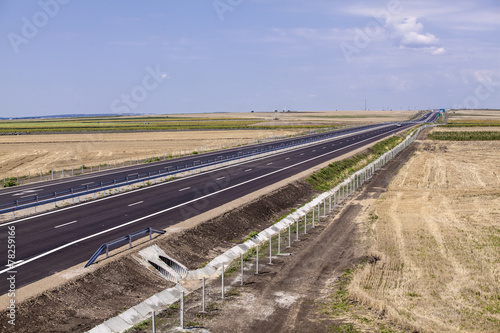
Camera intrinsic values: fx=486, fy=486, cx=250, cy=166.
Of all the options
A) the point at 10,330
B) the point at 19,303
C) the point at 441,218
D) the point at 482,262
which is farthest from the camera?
the point at 441,218

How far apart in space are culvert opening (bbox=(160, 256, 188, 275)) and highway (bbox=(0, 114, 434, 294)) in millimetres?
3356

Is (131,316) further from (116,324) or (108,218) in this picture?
(108,218)

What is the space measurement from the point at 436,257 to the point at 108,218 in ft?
61.9

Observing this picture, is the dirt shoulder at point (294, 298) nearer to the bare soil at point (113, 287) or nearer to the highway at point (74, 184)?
the bare soil at point (113, 287)

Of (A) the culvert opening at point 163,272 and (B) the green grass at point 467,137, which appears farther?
(B) the green grass at point 467,137

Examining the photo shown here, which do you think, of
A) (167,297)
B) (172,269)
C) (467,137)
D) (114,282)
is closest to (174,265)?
(172,269)

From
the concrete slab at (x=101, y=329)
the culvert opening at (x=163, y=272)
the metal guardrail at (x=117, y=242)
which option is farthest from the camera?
the culvert opening at (x=163, y=272)

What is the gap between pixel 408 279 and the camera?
20438mm

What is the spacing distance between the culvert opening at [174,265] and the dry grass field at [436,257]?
24.8 feet

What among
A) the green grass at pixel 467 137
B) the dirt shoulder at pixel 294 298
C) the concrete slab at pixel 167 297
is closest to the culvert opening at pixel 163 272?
the dirt shoulder at pixel 294 298

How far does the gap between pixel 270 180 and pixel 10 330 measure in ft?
112

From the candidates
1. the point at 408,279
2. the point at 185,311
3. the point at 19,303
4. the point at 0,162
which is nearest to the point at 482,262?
the point at 408,279

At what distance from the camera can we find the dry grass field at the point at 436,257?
16.9 metres

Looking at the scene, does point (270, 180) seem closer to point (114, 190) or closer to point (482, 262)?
point (114, 190)
